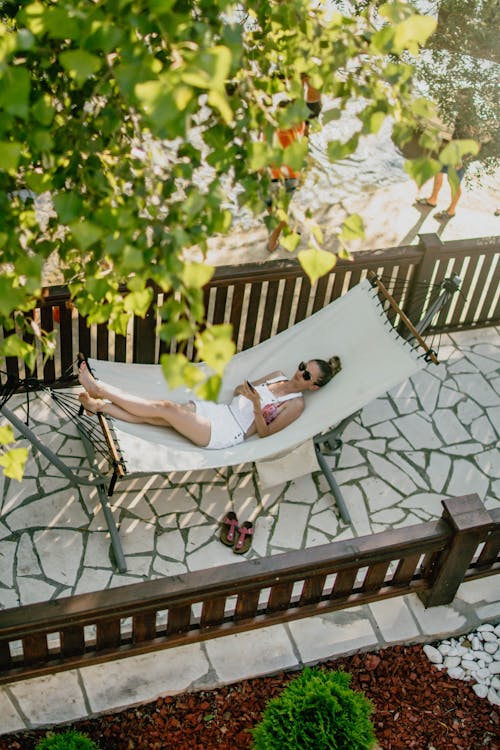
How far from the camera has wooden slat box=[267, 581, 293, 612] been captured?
4148 millimetres

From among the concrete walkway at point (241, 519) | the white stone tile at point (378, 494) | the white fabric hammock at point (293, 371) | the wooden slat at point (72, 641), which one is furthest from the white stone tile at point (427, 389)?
the wooden slat at point (72, 641)

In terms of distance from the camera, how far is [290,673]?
444 centimetres

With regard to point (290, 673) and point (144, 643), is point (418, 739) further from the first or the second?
point (144, 643)

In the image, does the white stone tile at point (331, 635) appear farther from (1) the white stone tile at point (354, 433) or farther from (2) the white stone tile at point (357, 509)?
(1) the white stone tile at point (354, 433)

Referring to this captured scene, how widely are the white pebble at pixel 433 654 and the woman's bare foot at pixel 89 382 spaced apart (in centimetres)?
234

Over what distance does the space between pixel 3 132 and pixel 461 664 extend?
362 centimetres

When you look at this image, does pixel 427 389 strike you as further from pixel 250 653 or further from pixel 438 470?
pixel 250 653

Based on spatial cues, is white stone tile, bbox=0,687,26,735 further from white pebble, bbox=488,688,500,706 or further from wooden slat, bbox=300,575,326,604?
white pebble, bbox=488,688,500,706

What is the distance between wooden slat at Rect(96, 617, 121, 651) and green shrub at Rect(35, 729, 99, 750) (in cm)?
39

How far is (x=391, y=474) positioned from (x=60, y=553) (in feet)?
7.03

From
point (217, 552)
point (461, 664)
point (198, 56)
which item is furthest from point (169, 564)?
point (198, 56)

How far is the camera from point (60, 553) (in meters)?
4.80

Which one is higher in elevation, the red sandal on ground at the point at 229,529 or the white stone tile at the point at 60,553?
the red sandal on ground at the point at 229,529

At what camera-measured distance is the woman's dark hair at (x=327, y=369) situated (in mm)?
5309
